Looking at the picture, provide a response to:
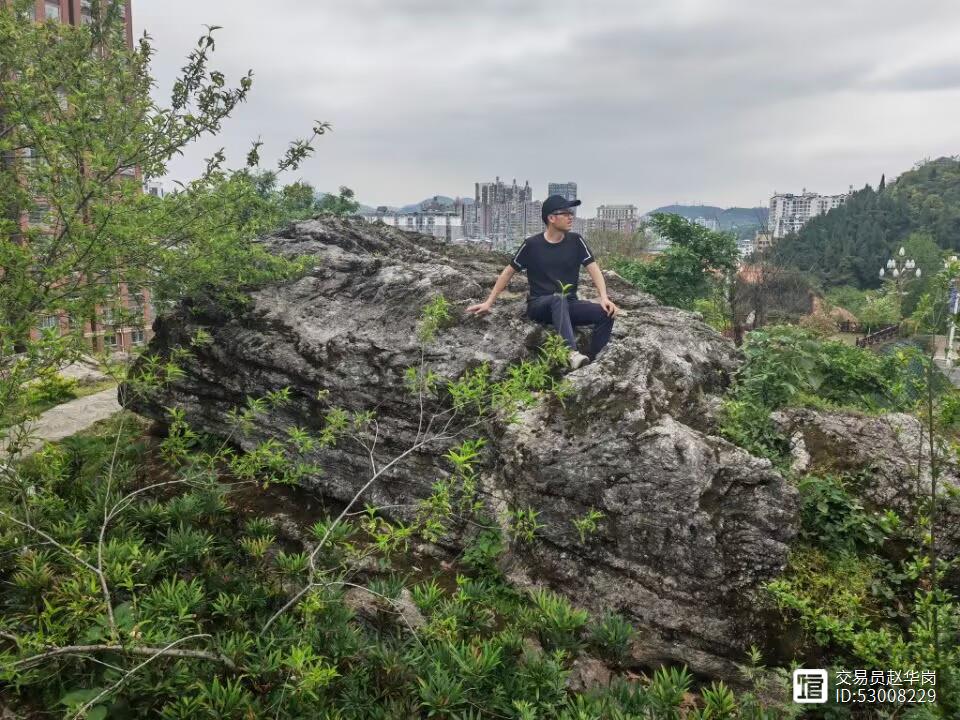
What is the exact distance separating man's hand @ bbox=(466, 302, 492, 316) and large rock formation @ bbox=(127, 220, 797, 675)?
123 millimetres

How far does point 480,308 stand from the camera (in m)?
7.98

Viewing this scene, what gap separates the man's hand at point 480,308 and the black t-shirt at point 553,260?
2.16ft

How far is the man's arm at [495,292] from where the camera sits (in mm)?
7723

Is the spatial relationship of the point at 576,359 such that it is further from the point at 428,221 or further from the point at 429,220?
the point at 428,221

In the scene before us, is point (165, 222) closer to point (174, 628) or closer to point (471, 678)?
point (174, 628)

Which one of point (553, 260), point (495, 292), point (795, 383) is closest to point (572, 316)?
point (553, 260)

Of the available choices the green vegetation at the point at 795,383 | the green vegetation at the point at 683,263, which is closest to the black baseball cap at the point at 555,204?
the green vegetation at the point at 795,383

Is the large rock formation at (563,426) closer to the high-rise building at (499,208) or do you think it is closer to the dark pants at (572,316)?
the dark pants at (572,316)

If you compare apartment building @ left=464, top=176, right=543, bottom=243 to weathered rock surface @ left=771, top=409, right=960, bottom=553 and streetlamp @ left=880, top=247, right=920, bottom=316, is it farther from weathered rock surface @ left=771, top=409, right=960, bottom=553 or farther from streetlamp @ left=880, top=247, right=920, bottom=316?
weathered rock surface @ left=771, top=409, right=960, bottom=553

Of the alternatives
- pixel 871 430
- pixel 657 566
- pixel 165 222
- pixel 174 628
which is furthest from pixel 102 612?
pixel 871 430

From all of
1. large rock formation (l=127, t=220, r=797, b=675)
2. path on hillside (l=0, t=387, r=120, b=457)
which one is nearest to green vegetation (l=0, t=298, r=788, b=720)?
large rock formation (l=127, t=220, r=797, b=675)

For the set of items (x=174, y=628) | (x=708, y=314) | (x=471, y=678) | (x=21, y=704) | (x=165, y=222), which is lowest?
(x=21, y=704)

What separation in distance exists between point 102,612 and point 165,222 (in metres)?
4.53

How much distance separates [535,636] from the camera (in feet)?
17.0
